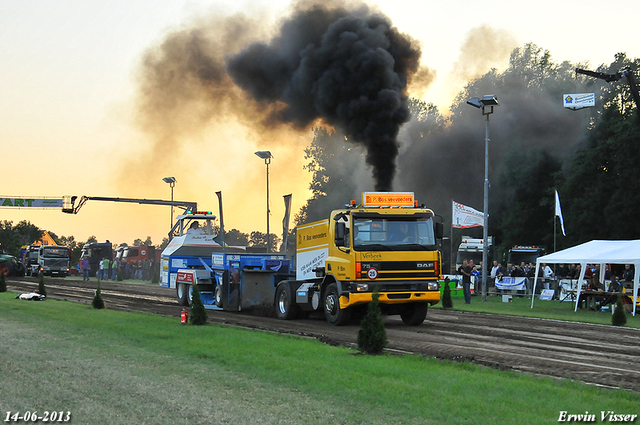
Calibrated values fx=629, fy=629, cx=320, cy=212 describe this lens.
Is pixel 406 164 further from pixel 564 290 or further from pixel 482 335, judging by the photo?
pixel 482 335

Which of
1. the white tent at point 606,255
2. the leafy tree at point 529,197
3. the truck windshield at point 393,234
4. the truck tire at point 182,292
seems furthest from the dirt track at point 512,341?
the leafy tree at point 529,197

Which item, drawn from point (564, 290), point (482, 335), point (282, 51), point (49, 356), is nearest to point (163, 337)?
point (49, 356)

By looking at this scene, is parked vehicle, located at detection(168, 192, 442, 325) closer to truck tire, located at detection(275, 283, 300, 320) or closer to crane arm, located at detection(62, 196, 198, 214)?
truck tire, located at detection(275, 283, 300, 320)

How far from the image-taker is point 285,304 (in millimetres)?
17891

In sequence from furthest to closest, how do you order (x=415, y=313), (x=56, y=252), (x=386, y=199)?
(x=56, y=252), (x=415, y=313), (x=386, y=199)

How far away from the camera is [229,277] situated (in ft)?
65.7

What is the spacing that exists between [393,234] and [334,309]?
2467mm

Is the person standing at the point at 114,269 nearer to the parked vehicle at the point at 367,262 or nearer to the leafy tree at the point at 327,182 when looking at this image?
the leafy tree at the point at 327,182

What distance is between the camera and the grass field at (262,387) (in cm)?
625

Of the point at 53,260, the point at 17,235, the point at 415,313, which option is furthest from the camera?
the point at 17,235

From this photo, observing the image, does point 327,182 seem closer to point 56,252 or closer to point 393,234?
point 56,252

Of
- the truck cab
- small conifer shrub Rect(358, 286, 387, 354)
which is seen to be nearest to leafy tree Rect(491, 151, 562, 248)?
the truck cab

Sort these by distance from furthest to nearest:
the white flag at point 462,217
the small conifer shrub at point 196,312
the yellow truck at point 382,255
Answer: the white flag at point 462,217
the yellow truck at point 382,255
the small conifer shrub at point 196,312

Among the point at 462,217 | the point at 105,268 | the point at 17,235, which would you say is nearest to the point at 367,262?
the point at 462,217
